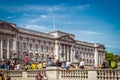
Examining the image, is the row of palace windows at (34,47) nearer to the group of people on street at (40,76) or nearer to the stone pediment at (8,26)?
the stone pediment at (8,26)

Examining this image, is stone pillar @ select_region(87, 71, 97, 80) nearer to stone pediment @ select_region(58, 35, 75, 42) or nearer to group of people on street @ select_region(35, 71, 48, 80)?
group of people on street @ select_region(35, 71, 48, 80)

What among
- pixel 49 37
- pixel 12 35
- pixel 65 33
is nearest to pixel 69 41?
pixel 65 33

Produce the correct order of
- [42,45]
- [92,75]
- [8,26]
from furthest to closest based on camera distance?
[42,45]
[8,26]
[92,75]

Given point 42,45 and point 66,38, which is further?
point 66,38

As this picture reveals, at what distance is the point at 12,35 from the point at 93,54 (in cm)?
5406

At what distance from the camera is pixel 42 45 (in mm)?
103875

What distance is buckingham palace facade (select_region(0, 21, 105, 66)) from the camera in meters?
87.3

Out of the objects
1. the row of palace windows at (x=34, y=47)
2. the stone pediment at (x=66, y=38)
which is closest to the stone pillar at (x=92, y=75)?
the row of palace windows at (x=34, y=47)

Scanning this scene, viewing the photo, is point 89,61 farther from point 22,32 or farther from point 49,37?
point 22,32

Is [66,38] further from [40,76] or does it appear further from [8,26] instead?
[40,76]

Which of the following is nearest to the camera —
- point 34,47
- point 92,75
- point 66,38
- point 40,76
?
point 92,75

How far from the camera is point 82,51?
127 meters

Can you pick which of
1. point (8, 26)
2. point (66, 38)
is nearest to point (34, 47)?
point (8, 26)

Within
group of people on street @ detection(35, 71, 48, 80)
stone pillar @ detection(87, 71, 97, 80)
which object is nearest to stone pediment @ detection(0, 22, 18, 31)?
group of people on street @ detection(35, 71, 48, 80)
